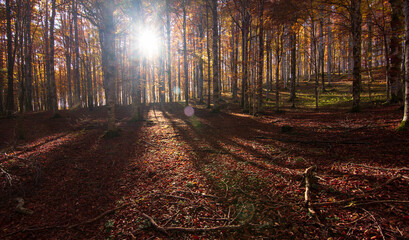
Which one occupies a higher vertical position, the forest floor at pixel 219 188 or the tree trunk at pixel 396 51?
the tree trunk at pixel 396 51

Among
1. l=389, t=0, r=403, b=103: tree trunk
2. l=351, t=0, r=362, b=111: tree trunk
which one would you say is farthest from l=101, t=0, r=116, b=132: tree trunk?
l=389, t=0, r=403, b=103: tree trunk

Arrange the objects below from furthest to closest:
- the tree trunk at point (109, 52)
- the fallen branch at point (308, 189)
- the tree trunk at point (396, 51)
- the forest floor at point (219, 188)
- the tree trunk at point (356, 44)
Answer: the tree trunk at point (356, 44) → the tree trunk at point (396, 51) → the tree trunk at point (109, 52) → the fallen branch at point (308, 189) → the forest floor at point (219, 188)

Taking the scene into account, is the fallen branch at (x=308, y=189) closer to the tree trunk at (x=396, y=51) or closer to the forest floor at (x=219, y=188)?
the forest floor at (x=219, y=188)

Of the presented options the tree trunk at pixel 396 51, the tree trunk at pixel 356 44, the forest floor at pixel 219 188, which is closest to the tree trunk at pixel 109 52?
the forest floor at pixel 219 188

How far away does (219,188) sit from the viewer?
447 cm

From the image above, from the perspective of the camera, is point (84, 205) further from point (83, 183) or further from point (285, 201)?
point (285, 201)

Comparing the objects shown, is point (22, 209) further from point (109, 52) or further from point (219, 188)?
point (109, 52)

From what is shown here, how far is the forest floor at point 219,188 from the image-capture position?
305 cm

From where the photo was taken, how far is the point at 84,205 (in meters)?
4.05

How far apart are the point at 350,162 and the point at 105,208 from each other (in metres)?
6.41

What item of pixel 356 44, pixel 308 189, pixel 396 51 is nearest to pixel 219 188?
pixel 308 189

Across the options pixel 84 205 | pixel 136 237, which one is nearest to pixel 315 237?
pixel 136 237

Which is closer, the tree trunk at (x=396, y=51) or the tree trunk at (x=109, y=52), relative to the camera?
the tree trunk at (x=109, y=52)

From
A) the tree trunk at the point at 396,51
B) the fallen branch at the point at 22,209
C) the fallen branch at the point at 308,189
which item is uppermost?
the tree trunk at the point at 396,51
